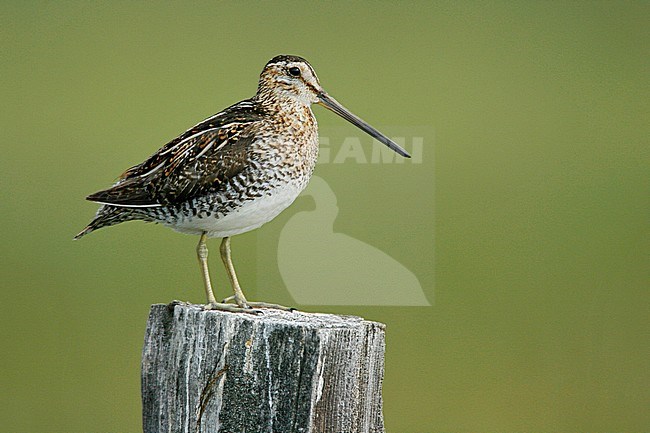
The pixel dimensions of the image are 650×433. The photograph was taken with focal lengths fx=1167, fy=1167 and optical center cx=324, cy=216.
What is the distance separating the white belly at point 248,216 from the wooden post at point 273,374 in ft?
2.11

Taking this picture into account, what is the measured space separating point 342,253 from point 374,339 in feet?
11.4

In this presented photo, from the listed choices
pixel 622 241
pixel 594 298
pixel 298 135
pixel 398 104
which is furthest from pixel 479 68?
pixel 298 135

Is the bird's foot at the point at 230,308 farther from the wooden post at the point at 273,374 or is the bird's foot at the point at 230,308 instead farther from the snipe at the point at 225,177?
the wooden post at the point at 273,374

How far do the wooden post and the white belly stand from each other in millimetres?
643

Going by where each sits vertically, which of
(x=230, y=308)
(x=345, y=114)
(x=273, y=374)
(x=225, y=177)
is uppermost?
(x=345, y=114)


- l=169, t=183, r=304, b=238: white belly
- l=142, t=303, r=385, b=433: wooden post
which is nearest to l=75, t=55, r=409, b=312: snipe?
l=169, t=183, r=304, b=238: white belly

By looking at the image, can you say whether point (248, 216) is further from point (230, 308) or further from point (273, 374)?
point (273, 374)

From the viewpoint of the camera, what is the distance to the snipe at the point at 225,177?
3973mm

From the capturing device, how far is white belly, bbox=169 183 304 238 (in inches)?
157

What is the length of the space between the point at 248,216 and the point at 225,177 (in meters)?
0.16

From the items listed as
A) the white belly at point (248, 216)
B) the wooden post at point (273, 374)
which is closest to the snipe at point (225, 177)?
the white belly at point (248, 216)

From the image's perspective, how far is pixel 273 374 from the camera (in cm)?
319

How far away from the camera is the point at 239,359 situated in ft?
10.6

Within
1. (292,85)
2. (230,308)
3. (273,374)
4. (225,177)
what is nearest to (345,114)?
(292,85)
